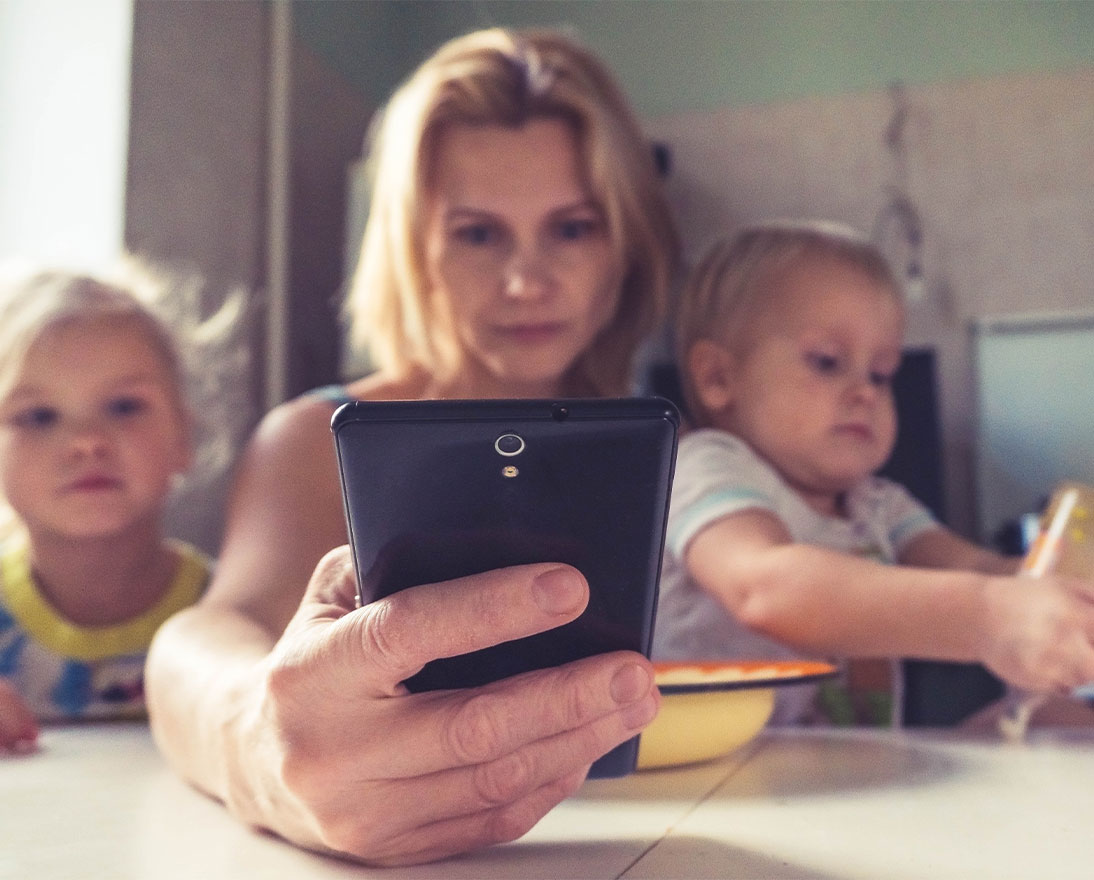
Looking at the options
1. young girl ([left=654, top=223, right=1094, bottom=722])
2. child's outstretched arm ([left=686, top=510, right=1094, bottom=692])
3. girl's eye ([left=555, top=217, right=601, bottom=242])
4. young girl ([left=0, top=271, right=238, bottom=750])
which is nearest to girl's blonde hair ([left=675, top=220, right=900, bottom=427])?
young girl ([left=654, top=223, right=1094, bottom=722])

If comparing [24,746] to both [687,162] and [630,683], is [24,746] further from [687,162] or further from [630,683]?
[687,162]

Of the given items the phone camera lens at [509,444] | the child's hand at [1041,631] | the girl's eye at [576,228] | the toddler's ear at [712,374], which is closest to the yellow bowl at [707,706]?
the child's hand at [1041,631]

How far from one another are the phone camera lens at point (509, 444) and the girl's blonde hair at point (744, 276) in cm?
53

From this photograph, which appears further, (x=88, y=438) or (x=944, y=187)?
(x=944, y=187)

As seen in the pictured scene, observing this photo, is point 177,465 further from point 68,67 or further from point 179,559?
point 68,67

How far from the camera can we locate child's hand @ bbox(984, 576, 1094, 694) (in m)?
0.51

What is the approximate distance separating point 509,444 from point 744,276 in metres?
0.57

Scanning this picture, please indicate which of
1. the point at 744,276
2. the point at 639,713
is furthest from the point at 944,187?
the point at 639,713

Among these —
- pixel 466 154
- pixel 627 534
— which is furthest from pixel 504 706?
pixel 466 154

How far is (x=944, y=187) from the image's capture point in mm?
1267

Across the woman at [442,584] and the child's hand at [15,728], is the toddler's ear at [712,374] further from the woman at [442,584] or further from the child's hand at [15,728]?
the child's hand at [15,728]

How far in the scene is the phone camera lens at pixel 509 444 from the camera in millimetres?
262

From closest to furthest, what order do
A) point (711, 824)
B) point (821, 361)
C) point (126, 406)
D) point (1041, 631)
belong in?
point (711, 824) → point (1041, 631) → point (821, 361) → point (126, 406)

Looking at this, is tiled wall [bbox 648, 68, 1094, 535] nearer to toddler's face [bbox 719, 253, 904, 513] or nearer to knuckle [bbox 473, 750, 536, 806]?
toddler's face [bbox 719, 253, 904, 513]
